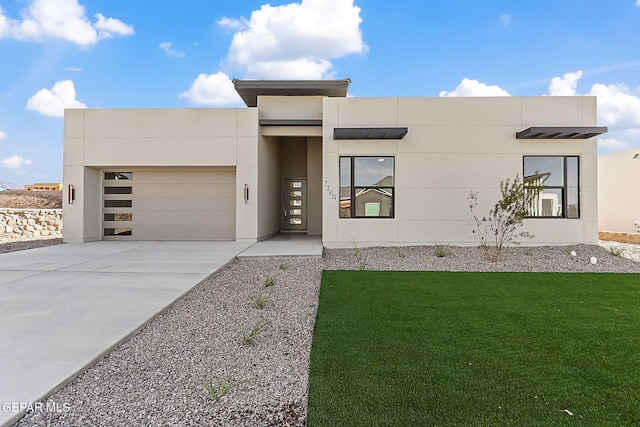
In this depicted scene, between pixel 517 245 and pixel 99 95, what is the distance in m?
14.1

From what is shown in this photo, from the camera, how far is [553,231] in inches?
364

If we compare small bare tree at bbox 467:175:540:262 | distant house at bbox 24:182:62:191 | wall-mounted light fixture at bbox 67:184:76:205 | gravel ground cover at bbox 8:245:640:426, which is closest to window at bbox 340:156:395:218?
small bare tree at bbox 467:175:540:262

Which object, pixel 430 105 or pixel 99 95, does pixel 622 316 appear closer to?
pixel 430 105

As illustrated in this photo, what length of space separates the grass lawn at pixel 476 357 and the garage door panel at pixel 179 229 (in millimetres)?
6338

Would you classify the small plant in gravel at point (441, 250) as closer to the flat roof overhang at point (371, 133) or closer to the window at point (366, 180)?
the window at point (366, 180)

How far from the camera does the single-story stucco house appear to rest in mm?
9203

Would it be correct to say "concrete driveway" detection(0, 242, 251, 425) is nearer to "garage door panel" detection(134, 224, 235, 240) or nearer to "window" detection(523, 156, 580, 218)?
"garage door panel" detection(134, 224, 235, 240)

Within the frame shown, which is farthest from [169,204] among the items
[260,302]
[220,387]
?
[220,387]

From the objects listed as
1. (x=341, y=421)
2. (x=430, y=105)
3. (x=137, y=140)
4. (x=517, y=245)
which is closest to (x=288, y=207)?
(x=137, y=140)

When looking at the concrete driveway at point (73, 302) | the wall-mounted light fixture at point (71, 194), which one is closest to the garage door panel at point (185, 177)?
the wall-mounted light fixture at point (71, 194)

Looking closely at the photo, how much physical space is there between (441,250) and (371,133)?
11.4ft

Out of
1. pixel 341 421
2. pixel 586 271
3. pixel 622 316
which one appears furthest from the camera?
pixel 586 271

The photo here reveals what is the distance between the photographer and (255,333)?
3.51 m

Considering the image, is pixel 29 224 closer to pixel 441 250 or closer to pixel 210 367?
pixel 210 367
